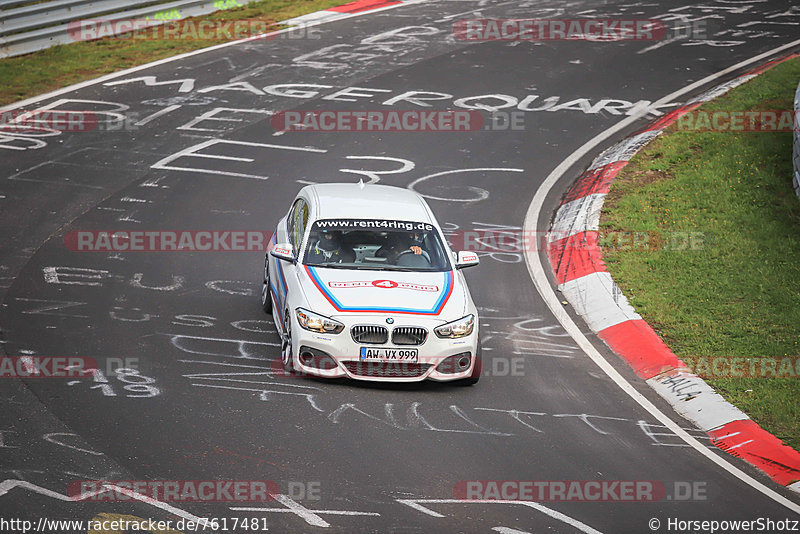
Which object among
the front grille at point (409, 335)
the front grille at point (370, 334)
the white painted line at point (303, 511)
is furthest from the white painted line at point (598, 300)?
the white painted line at point (303, 511)

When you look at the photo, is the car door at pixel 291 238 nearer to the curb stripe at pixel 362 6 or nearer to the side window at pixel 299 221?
the side window at pixel 299 221

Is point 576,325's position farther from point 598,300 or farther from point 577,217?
point 577,217

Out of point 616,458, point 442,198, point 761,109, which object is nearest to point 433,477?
point 616,458

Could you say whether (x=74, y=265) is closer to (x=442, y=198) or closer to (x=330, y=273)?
(x=330, y=273)

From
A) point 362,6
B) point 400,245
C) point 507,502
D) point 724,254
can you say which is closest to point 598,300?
point 724,254

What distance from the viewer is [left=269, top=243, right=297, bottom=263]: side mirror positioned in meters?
10.7

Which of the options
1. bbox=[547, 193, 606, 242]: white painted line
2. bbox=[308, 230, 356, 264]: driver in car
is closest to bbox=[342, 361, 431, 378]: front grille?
bbox=[308, 230, 356, 264]: driver in car

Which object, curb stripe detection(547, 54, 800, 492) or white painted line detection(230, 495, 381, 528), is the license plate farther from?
curb stripe detection(547, 54, 800, 492)

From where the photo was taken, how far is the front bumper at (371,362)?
9703mm

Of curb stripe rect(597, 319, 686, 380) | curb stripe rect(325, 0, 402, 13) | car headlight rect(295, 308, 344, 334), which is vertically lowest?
curb stripe rect(597, 319, 686, 380)

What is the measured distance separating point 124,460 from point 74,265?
5410 mm

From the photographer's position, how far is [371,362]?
9734 millimetres

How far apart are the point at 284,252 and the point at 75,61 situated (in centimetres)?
1349

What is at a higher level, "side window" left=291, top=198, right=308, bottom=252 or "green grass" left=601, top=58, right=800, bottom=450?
"side window" left=291, top=198, right=308, bottom=252
